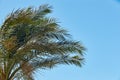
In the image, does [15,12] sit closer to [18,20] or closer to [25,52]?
[18,20]

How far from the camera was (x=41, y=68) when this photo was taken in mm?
14844

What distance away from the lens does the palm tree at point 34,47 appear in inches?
542

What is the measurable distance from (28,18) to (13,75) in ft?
7.02

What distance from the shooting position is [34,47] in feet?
44.7

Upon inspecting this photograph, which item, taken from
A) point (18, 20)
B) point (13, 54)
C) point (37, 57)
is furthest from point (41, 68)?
point (18, 20)

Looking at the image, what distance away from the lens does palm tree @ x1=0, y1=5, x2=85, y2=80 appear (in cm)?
1376

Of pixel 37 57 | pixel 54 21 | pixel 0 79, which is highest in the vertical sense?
pixel 54 21

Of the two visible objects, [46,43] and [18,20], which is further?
[46,43]

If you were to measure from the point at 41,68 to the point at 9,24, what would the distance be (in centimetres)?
239

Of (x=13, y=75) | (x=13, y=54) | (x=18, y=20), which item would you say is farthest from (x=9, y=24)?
(x=13, y=75)

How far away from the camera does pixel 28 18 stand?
13.6 meters

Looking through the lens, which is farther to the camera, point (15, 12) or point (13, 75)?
point (13, 75)

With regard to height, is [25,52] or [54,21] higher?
[54,21]

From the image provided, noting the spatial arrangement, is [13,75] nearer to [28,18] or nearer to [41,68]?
[41,68]
